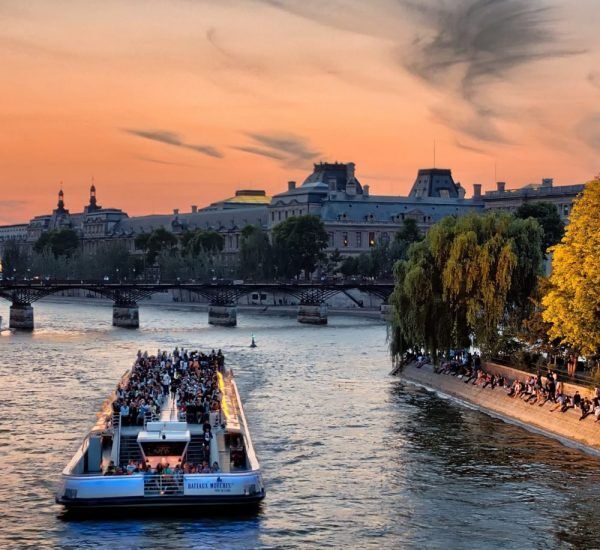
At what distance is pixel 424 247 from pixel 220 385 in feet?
53.3

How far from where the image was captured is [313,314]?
144625 millimetres

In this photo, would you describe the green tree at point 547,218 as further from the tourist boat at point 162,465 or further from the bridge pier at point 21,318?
the tourist boat at point 162,465

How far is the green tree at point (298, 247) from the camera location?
188 meters

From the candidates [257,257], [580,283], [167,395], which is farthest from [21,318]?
[580,283]

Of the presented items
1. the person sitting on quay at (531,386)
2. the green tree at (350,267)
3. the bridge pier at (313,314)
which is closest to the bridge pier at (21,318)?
the bridge pier at (313,314)

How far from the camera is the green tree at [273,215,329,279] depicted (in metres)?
188

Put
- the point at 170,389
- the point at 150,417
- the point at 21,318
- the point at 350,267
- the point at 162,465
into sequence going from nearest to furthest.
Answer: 1. the point at 162,465
2. the point at 150,417
3. the point at 170,389
4. the point at 21,318
5. the point at 350,267

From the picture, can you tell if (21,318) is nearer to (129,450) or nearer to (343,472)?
(343,472)

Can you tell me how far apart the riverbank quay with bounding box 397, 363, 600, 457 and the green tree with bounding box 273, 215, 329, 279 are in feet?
378

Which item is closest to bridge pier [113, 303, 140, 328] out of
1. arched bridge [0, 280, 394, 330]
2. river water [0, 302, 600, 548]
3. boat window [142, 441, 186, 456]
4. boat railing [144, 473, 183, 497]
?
arched bridge [0, 280, 394, 330]

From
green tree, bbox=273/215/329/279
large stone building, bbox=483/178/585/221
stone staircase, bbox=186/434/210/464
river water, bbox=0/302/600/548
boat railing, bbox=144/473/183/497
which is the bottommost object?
river water, bbox=0/302/600/548

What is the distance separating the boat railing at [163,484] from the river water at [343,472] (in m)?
0.88

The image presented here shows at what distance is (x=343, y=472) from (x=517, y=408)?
1351cm

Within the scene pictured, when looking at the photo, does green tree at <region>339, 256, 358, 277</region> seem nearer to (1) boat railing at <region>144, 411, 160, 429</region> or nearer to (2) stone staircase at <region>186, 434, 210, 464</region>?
(1) boat railing at <region>144, 411, 160, 429</region>
